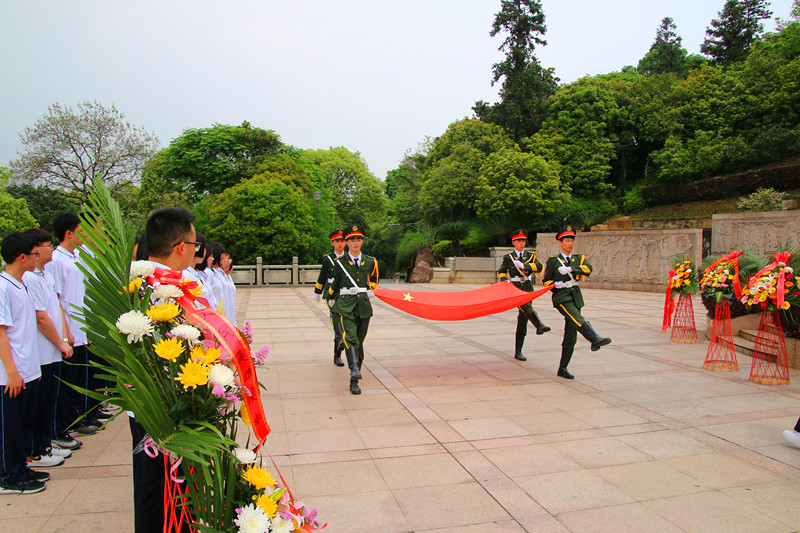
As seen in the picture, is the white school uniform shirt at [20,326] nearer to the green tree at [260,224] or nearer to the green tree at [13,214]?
Result: the green tree at [260,224]

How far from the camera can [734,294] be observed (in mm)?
7227

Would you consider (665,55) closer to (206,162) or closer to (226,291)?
(206,162)

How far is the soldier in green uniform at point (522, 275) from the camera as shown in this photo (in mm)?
7766

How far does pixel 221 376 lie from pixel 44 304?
9.69ft

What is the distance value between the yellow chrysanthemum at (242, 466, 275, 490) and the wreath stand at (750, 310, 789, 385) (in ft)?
20.8

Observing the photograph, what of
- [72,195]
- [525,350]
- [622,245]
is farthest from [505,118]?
[525,350]

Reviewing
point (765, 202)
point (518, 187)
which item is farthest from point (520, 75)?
point (765, 202)

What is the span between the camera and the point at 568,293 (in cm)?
673

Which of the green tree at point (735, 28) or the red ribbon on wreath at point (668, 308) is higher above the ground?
the green tree at point (735, 28)

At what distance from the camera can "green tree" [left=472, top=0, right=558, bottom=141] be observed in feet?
112

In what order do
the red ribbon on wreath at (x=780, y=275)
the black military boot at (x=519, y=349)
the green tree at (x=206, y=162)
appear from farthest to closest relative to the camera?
the green tree at (x=206, y=162) < the black military boot at (x=519, y=349) < the red ribbon on wreath at (x=780, y=275)

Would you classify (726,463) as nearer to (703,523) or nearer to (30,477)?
(703,523)

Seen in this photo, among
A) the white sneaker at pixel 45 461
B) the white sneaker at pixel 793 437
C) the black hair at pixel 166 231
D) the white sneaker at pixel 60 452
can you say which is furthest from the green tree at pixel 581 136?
the black hair at pixel 166 231

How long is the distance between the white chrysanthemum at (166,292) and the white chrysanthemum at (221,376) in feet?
1.14
